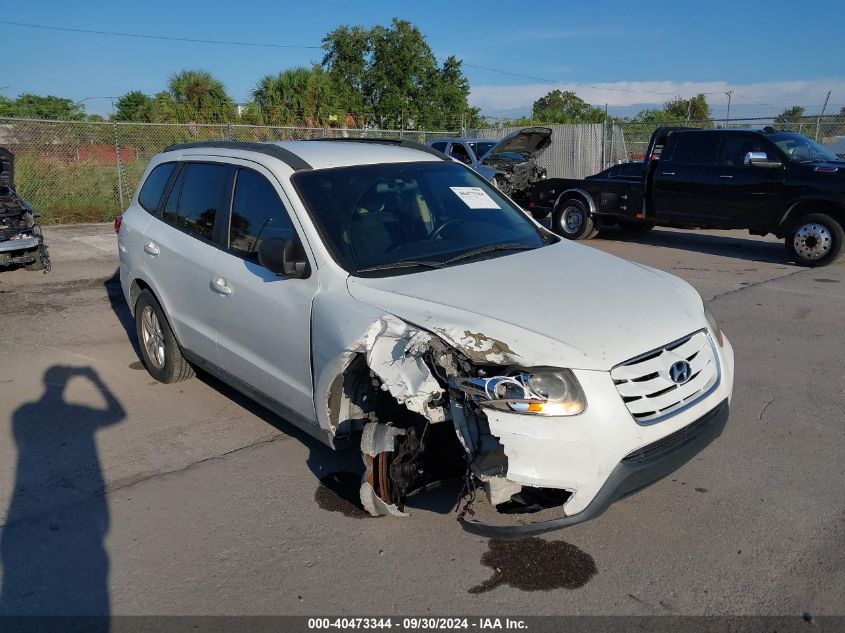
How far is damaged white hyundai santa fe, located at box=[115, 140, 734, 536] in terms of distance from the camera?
2.90 meters

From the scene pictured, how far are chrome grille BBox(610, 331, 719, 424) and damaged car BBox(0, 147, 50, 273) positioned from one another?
9.09 metres

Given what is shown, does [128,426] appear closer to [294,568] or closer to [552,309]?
[294,568]

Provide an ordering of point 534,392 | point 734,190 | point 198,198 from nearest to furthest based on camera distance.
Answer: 1. point 534,392
2. point 198,198
3. point 734,190

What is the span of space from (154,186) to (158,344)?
49.9 inches

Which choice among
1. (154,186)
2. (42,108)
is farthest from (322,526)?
(42,108)

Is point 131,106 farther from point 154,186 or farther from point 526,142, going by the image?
point 154,186

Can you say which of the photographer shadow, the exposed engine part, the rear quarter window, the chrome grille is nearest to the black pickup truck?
the chrome grille

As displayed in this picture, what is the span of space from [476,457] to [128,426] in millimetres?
2916

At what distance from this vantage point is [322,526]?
3.54 m

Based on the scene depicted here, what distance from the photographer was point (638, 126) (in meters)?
23.3

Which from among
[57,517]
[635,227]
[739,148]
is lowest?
[57,517]

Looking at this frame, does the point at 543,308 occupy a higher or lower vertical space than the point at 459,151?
lower

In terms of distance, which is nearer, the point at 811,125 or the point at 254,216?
the point at 254,216

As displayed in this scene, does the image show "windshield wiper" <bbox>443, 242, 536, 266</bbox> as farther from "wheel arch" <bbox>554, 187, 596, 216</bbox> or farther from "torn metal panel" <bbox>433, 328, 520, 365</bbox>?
"wheel arch" <bbox>554, 187, 596, 216</bbox>
